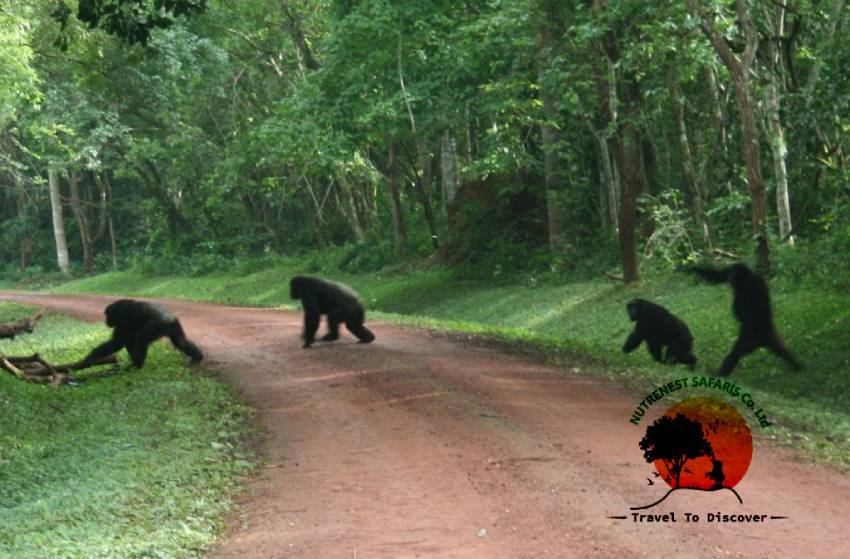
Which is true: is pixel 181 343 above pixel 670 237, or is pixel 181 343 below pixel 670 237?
below

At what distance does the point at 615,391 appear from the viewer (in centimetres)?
1350

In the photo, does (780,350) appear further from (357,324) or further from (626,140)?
(626,140)

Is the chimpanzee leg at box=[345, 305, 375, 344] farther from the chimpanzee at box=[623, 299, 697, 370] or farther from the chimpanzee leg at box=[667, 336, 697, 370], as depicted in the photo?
the chimpanzee leg at box=[667, 336, 697, 370]

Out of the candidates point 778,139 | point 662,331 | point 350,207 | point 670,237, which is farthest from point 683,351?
point 350,207

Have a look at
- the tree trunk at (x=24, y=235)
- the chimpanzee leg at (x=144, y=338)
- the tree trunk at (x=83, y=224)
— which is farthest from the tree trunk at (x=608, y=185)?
the tree trunk at (x=24, y=235)

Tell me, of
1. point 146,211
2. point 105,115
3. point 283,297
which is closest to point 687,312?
point 283,297

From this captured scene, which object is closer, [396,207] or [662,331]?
[662,331]

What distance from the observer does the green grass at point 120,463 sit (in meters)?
8.07

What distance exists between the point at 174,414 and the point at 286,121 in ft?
58.5

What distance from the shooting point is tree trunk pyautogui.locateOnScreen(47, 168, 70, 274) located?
50.2 m

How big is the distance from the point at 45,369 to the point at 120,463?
18.8 ft

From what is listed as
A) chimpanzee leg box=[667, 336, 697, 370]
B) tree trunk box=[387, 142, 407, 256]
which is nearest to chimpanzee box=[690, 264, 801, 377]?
chimpanzee leg box=[667, 336, 697, 370]

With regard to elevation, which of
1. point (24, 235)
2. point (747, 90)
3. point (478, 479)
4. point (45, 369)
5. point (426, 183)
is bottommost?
point (478, 479)

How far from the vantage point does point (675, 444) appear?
9398 millimetres
